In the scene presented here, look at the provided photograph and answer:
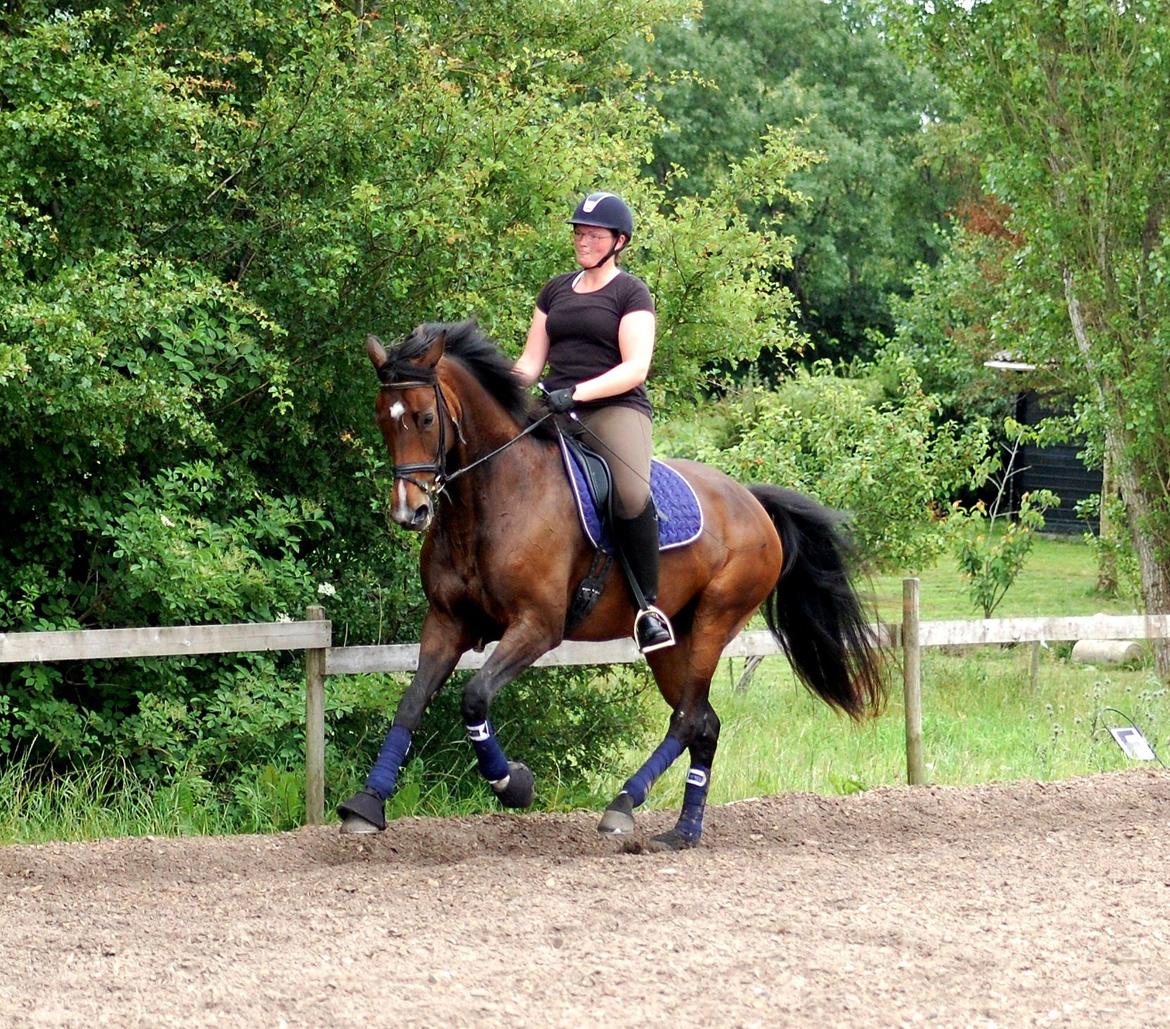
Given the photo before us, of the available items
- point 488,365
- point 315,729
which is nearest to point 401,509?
point 488,365

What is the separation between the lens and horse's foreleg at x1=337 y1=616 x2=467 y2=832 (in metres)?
6.17

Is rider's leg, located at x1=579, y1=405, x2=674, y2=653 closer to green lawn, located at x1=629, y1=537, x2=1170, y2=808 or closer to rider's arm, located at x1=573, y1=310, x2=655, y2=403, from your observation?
rider's arm, located at x1=573, y1=310, x2=655, y2=403

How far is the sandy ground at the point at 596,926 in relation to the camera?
4355 mm

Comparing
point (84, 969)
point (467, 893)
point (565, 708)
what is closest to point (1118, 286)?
point (565, 708)

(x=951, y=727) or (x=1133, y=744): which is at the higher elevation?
(x=1133, y=744)

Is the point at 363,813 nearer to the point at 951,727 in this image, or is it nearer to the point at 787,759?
the point at 787,759

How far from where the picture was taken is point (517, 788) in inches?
260

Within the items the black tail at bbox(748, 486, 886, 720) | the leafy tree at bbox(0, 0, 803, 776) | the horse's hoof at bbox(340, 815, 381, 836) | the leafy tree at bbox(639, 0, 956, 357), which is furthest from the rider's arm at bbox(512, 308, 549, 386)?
the leafy tree at bbox(639, 0, 956, 357)

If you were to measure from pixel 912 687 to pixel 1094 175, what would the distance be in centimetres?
643

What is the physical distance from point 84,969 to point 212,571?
2.83 meters

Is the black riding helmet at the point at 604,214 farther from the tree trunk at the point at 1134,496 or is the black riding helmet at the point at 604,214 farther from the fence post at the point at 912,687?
the tree trunk at the point at 1134,496

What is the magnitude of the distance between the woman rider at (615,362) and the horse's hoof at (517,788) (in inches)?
31.7

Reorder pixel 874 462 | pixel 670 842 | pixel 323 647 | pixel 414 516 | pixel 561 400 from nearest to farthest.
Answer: pixel 414 516, pixel 561 400, pixel 670 842, pixel 323 647, pixel 874 462

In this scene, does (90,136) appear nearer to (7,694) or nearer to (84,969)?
(7,694)
